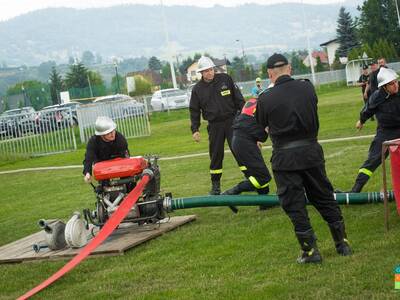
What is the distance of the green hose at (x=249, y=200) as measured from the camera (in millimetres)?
9547

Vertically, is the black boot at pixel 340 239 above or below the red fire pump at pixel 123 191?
below

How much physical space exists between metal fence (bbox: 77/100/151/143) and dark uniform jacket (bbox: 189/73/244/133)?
1786 cm

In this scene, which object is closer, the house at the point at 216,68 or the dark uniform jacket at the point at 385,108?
the dark uniform jacket at the point at 385,108

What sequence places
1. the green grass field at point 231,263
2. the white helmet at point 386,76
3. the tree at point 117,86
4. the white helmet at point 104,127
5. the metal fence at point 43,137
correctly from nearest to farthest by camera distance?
the green grass field at point 231,263
the white helmet at point 386,76
the white helmet at point 104,127
the metal fence at point 43,137
the tree at point 117,86

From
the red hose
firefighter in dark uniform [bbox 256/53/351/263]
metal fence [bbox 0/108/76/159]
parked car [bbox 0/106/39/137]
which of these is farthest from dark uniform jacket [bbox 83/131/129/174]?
parked car [bbox 0/106/39/137]

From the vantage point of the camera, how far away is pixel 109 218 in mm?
9727

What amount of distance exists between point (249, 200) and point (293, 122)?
2.82 meters

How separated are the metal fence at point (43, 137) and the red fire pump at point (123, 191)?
18.6 meters

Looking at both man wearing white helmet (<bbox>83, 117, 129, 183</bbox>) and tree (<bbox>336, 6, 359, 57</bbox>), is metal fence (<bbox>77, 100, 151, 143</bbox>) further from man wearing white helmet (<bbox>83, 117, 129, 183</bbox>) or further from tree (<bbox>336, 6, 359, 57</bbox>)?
tree (<bbox>336, 6, 359, 57</bbox>)

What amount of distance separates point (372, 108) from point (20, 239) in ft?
17.3

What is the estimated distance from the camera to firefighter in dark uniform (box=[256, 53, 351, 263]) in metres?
7.20

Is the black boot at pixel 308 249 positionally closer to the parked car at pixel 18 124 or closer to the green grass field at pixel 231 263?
the green grass field at pixel 231 263

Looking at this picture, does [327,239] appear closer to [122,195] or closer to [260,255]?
[260,255]

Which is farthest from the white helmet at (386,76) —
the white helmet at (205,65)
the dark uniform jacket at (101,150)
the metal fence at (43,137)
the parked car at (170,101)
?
the parked car at (170,101)
